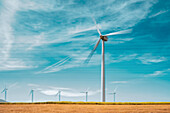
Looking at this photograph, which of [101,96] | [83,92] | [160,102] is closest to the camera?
[160,102]

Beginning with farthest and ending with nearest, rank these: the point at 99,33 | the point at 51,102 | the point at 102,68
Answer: the point at 99,33, the point at 102,68, the point at 51,102

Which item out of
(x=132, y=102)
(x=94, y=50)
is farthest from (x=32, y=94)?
(x=132, y=102)

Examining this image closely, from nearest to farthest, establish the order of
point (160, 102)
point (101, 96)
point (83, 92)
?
point (160, 102) → point (101, 96) → point (83, 92)

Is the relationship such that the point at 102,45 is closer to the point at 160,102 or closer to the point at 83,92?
the point at 160,102

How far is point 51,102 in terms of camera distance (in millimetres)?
35719

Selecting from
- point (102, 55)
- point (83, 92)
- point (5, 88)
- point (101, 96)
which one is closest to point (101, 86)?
point (101, 96)

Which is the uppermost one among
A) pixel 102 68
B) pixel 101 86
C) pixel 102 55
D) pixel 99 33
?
pixel 99 33

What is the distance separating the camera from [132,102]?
35.8 m

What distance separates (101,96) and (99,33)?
2095cm

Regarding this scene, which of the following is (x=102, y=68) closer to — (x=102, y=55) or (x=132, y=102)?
(x=102, y=55)

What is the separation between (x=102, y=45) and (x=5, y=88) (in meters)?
50.6

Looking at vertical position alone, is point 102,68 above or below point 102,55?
below

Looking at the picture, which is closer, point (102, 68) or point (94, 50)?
point (102, 68)

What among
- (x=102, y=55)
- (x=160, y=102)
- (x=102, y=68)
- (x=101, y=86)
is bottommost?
(x=160, y=102)
